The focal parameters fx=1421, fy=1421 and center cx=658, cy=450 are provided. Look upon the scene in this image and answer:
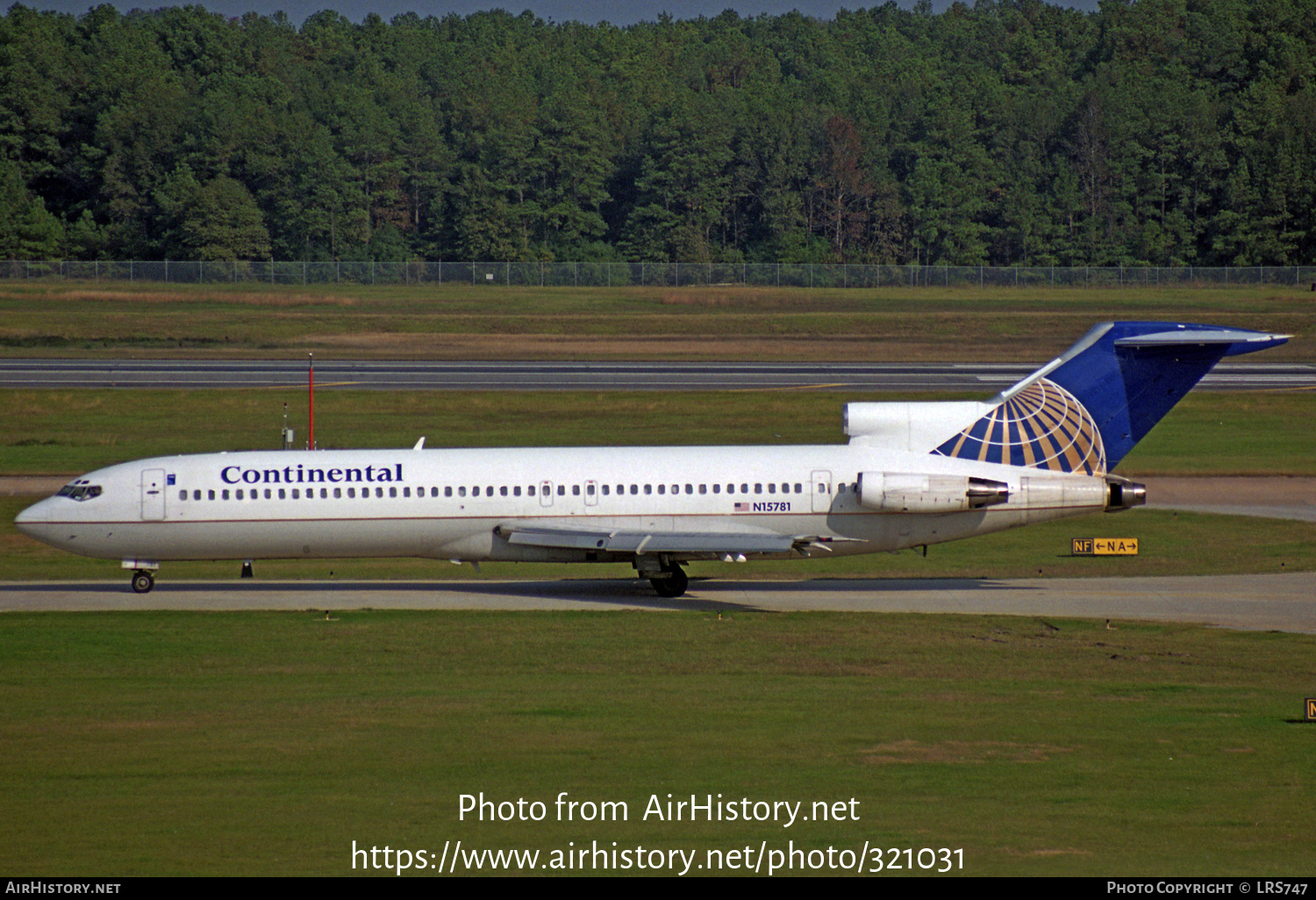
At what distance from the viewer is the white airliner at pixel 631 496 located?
31844 millimetres

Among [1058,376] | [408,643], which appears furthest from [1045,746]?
[1058,376]

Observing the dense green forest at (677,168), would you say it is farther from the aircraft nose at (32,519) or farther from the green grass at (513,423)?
the aircraft nose at (32,519)

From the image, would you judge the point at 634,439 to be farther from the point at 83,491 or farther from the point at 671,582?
the point at 83,491

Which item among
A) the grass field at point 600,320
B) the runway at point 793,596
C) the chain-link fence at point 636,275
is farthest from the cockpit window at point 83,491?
the chain-link fence at point 636,275

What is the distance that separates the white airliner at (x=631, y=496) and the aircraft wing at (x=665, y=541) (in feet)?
0.57

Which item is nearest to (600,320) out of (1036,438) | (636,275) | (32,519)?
(636,275)

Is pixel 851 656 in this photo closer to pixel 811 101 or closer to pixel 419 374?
pixel 419 374

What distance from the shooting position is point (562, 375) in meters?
73.4

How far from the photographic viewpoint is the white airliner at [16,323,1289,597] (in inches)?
1254

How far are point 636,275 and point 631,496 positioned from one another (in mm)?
95709

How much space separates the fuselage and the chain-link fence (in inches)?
3617

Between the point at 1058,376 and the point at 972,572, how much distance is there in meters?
5.34

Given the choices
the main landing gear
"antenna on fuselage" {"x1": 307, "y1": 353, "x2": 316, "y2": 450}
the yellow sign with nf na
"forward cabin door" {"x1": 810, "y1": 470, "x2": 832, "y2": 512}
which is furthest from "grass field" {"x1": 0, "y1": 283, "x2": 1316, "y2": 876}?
"antenna on fuselage" {"x1": 307, "y1": 353, "x2": 316, "y2": 450}

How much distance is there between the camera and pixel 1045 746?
20188 mm
